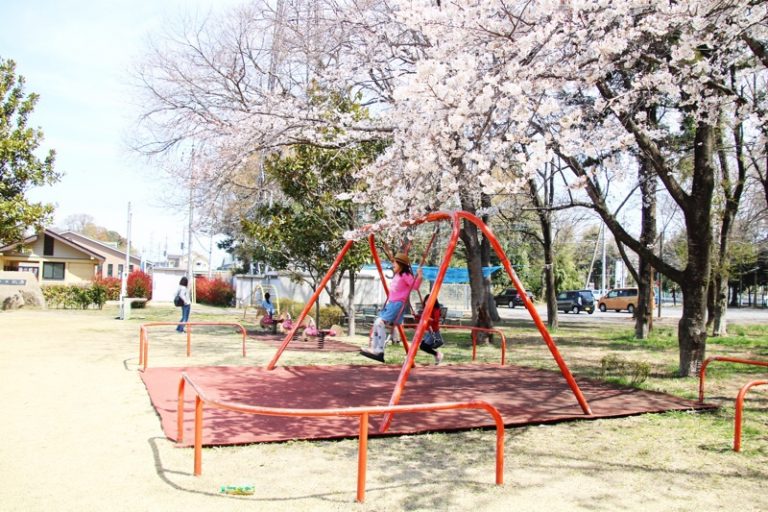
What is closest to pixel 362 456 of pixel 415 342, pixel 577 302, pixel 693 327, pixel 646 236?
pixel 415 342

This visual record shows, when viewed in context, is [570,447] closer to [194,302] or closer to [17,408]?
[17,408]

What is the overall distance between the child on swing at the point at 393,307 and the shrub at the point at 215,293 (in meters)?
29.1

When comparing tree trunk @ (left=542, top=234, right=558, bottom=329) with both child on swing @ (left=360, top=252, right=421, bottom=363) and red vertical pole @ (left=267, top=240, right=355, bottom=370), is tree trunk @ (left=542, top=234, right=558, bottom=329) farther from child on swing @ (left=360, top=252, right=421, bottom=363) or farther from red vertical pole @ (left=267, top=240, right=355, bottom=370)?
child on swing @ (left=360, top=252, right=421, bottom=363)

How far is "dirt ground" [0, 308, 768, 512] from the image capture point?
4445 millimetres

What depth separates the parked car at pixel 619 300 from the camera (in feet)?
132

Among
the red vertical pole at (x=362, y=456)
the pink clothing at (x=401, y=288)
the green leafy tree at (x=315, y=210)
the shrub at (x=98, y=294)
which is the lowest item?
the red vertical pole at (x=362, y=456)

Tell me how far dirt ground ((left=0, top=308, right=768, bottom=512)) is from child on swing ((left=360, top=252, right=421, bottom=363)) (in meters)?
2.01

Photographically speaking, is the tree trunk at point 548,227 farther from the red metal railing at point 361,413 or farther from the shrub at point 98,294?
the shrub at point 98,294

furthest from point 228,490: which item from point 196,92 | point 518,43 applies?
point 196,92

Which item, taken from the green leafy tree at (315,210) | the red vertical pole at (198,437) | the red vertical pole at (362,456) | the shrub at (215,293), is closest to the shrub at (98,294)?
the shrub at (215,293)

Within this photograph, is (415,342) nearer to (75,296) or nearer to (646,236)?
(646,236)

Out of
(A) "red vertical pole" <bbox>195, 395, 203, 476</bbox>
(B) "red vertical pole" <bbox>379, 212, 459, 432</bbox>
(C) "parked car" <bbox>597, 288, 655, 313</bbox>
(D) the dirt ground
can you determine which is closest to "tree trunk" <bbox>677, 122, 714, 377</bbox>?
(D) the dirt ground

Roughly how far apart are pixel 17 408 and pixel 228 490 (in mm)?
4187

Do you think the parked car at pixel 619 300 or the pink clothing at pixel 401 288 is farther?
the parked car at pixel 619 300
